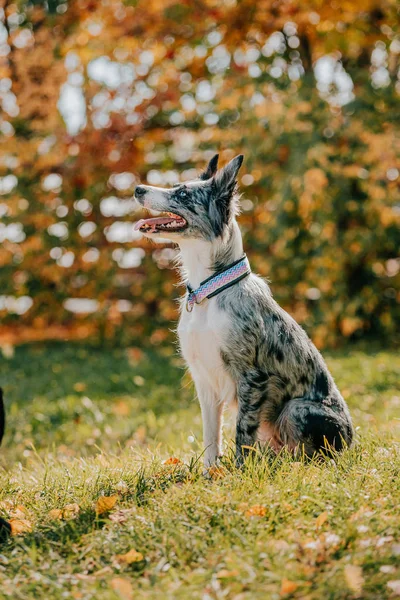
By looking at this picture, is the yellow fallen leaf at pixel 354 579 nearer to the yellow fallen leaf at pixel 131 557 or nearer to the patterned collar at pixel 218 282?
the yellow fallen leaf at pixel 131 557

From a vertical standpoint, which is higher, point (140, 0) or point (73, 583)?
point (140, 0)

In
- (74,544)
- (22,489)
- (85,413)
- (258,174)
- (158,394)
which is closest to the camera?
(74,544)

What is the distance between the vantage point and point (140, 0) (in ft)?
36.7

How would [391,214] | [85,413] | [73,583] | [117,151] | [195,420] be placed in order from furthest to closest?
[117,151] → [391,214] → [85,413] → [195,420] → [73,583]

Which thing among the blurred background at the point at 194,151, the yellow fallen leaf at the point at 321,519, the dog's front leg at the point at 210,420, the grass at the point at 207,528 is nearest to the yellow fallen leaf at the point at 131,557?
the grass at the point at 207,528

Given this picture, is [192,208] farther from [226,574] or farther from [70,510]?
[226,574]

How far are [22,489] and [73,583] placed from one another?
1202 mm

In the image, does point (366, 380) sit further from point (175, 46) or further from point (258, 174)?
point (175, 46)

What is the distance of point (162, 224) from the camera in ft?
13.1

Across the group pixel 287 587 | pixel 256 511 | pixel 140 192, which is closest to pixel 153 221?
pixel 140 192

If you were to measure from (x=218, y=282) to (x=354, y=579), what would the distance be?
1813 mm

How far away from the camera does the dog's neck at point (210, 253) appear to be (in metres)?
4.06

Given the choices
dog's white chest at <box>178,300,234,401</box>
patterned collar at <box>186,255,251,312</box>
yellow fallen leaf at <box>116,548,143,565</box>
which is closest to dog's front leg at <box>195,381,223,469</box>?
dog's white chest at <box>178,300,234,401</box>

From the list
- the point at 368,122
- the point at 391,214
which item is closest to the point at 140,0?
the point at 368,122
